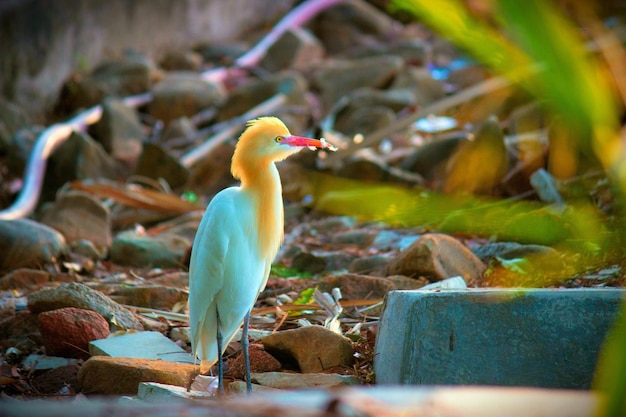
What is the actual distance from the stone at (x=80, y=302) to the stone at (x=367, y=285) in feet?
2.93

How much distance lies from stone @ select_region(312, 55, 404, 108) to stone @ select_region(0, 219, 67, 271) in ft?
15.7

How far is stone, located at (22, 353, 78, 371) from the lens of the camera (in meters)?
3.13

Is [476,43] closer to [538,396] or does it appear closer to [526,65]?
[526,65]

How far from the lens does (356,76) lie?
9289 mm

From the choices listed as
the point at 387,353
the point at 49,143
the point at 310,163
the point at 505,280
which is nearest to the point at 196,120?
the point at 49,143

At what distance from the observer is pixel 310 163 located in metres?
6.84

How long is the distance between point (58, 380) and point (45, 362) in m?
Result: 0.21

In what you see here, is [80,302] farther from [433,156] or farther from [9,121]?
[9,121]

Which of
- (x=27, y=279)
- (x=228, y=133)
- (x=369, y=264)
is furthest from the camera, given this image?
(x=228, y=133)

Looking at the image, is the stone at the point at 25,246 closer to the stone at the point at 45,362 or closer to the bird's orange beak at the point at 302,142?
the stone at the point at 45,362

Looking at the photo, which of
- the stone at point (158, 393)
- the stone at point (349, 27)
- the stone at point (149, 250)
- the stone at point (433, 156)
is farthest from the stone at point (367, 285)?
the stone at point (349, 27)

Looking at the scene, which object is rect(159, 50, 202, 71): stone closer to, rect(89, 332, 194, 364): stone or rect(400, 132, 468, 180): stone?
rect(400, 132, 468, 180): stone

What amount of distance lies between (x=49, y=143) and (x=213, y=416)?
22.3 ft

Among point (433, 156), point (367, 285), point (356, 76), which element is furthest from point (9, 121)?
point (367, 285)
